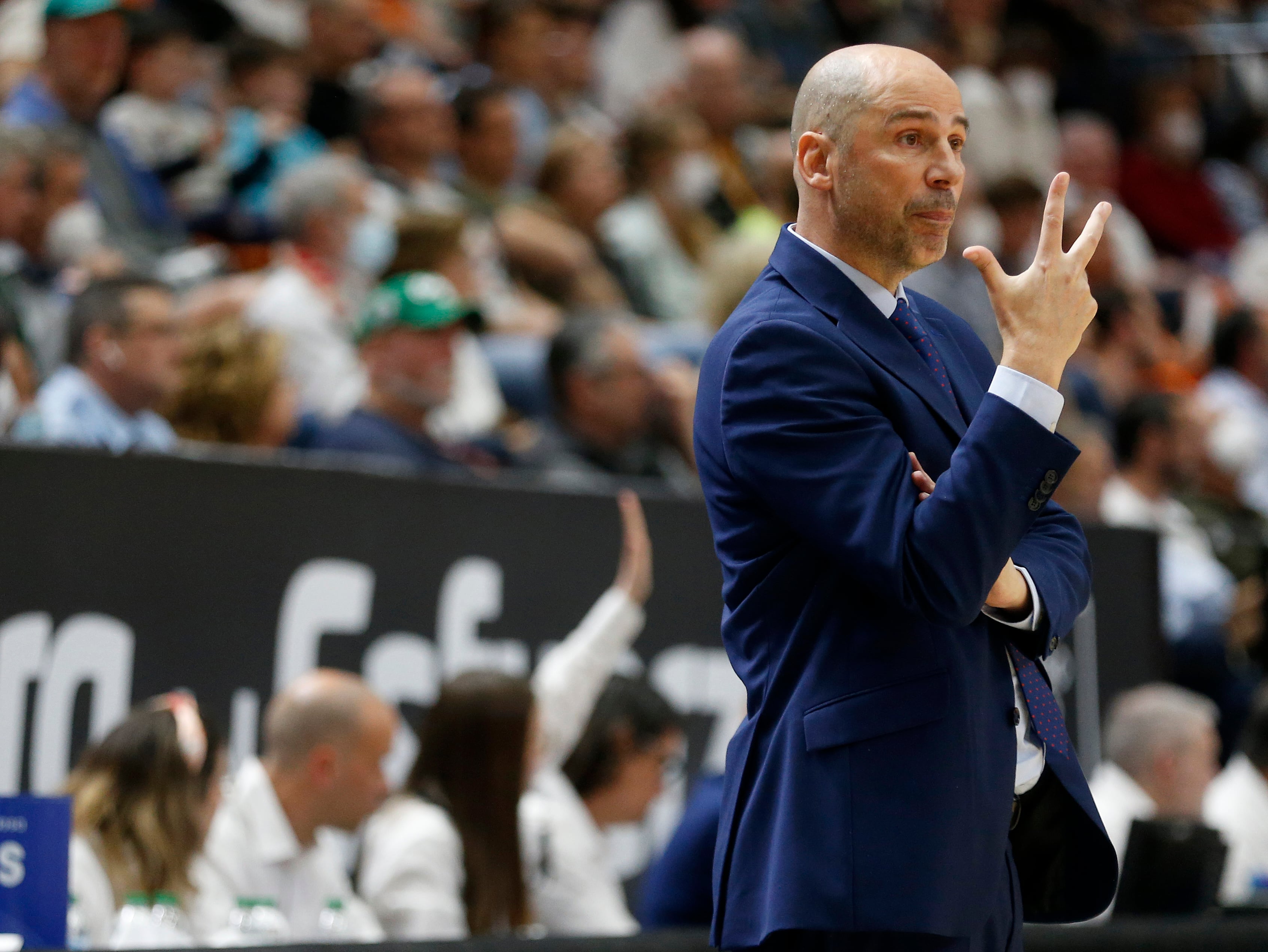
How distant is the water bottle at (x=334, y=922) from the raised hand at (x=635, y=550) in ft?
4.76

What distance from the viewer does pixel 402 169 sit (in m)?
7.45

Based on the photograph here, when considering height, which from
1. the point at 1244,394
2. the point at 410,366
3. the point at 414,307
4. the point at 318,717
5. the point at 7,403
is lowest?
the point at 318,717

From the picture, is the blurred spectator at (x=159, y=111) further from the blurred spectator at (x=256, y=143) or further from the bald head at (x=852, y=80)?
the bald head at (x=852, y=80)

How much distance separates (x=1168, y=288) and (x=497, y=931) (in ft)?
25.4

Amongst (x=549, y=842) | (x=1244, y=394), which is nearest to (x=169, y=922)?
(x=549, y=842)

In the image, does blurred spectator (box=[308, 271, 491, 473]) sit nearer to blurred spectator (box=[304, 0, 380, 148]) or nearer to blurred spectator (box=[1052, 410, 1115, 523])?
blurred spectator (box=[304, 0, 380, 148])

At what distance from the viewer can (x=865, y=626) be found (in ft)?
6.44

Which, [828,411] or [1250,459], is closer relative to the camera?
[828,411]

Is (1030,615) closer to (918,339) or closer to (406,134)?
(918,339)

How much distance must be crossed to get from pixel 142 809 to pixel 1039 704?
2.38 m

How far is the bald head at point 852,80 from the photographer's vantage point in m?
2.04

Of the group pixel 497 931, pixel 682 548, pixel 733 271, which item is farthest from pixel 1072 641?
pixel 497 931

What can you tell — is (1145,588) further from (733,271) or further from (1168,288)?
(1168,288)

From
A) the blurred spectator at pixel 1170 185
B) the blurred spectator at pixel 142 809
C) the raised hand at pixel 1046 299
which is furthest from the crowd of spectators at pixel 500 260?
the raised hand at pixel 1046 299
